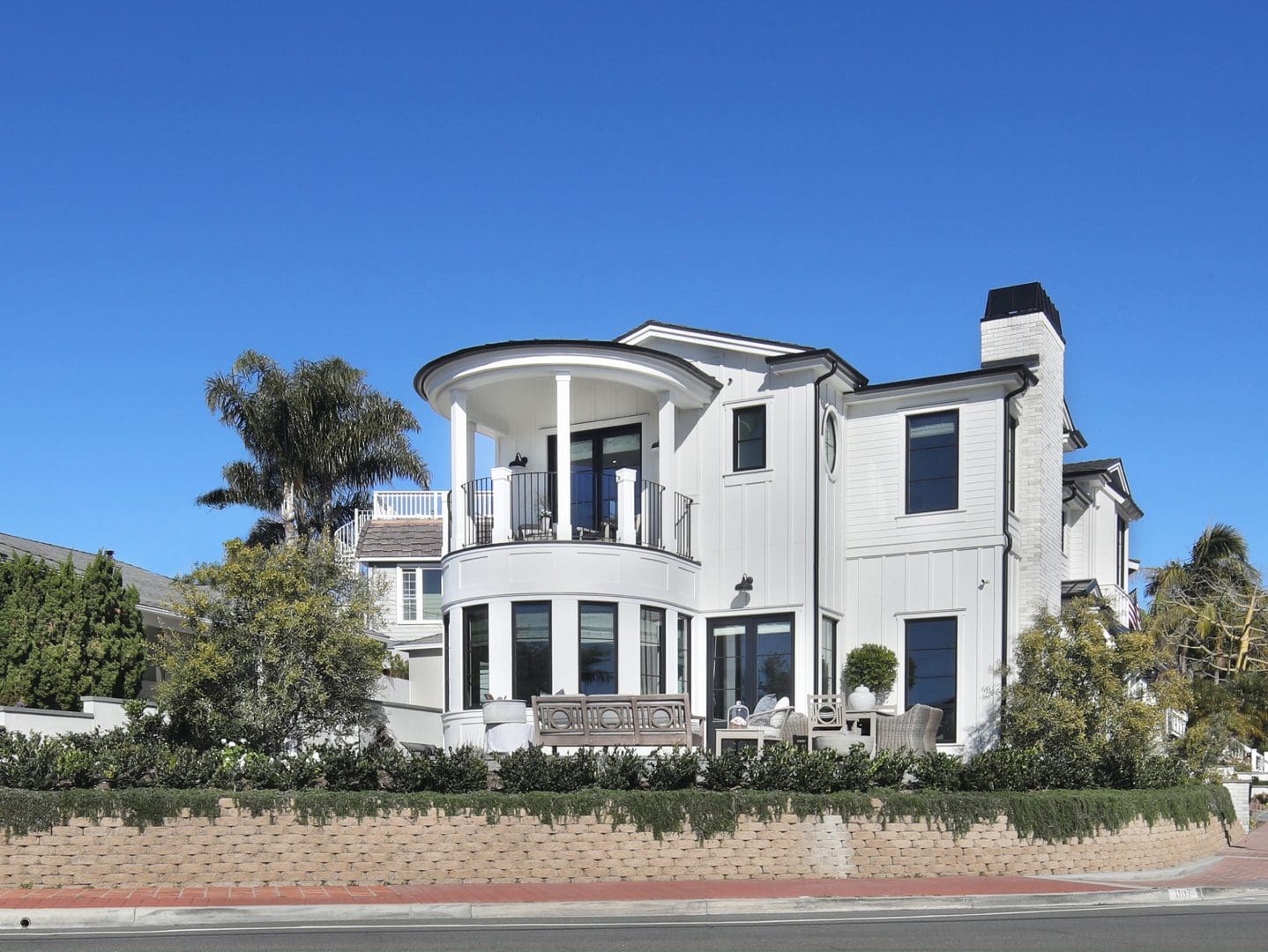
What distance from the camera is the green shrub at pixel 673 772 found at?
16281mm

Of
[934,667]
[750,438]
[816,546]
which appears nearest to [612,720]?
[816,546]

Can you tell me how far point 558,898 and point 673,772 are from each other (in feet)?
8.60

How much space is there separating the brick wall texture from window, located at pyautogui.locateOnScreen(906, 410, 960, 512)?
7753 mm

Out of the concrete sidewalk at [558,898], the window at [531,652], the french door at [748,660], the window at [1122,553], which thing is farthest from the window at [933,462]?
the window at [1122,553]

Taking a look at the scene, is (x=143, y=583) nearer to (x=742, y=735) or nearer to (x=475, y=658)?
(x=475, y=658)

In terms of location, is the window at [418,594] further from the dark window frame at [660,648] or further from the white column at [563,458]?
the white column at [563,458]

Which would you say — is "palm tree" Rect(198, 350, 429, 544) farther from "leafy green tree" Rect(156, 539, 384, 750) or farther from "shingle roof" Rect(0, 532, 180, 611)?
"leafy green tree" Rect(156, 539, 384, 750)

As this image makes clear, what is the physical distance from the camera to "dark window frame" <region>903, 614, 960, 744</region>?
22.7 meters

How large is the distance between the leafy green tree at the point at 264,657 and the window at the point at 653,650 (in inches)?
175

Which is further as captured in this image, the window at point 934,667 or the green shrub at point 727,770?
the window at point 934,667

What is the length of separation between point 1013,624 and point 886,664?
2.20 metres

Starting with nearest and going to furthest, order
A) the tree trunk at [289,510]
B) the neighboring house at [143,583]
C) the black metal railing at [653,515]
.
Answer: the black metal railing at [653,515] → the neighboring house at [143,583] → the tree trunk at [289,510]

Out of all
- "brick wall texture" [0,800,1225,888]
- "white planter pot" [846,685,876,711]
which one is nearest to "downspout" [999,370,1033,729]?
"white planter pot" [846,685,876,711]

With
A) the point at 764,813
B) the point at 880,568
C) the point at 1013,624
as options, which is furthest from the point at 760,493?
the point at 764,813
